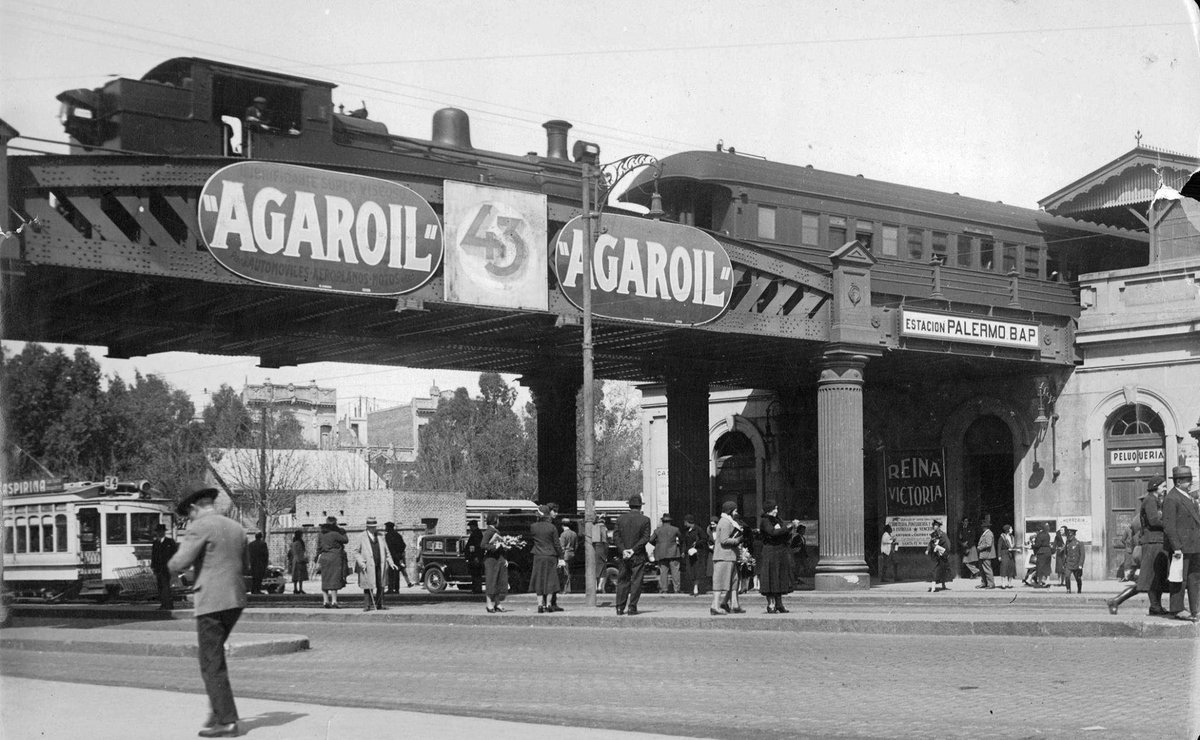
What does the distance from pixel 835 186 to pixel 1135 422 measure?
9263 millimetres

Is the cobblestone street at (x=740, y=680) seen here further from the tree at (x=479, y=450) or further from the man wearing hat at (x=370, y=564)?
the tree at (x=479, y=450)

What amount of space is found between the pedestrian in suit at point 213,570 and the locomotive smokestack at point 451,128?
23.2 metres

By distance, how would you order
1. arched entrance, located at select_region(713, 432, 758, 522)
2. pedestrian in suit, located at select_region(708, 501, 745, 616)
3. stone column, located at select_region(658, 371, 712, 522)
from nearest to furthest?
pedestrian in suit, located at select_region(708, 501, 745, 616), stone column, located at select_region(658, 371, 712, 522), arched entrance, located at select_region(713, 432, 758, 522)

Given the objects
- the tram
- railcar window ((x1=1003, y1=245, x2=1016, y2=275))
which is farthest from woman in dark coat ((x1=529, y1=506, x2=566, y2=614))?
railcar window ((x1=1003, y1=245, x2=1016, y2=275))

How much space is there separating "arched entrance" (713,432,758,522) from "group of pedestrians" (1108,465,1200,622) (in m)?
24.5

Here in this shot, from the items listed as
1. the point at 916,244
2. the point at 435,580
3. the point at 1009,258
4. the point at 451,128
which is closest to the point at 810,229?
the point at 916,244

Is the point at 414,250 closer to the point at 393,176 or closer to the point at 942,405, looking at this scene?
the point at 393,176

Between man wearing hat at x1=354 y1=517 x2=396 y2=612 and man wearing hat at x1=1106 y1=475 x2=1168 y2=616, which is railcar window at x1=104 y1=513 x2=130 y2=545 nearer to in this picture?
man wearing hat at x1=354 y1=517 x2=396 y2=612

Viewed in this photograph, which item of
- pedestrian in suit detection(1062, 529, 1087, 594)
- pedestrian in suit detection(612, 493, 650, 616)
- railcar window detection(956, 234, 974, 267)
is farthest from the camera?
railcar window detection(956, 234, 974, 267)

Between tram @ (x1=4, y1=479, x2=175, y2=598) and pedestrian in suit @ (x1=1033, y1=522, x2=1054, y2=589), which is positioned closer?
pedestrian in suit @ (x1=1033, y1=522, x2=1054, y2=589)

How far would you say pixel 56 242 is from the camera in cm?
1969

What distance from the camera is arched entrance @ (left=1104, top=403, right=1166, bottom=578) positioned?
1239 inches

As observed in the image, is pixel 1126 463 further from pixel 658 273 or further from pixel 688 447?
pixel 658 273

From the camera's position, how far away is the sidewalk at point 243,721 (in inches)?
334
